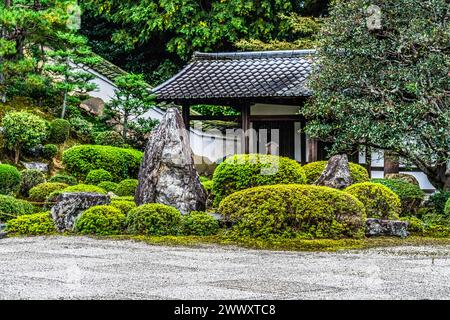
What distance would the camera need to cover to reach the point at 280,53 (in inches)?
861

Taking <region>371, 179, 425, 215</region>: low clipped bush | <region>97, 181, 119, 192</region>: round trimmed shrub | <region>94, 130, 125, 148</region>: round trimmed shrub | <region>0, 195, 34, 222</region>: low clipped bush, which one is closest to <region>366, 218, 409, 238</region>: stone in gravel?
<region>371, 179, 425, 215</region>: low clipped bush

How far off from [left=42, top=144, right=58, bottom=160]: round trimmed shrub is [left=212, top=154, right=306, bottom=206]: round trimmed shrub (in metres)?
7.62

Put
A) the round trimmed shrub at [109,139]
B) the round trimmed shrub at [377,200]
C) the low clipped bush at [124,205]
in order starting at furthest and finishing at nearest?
the round trimmed shrub at [109,139] → the low clipped bush at [124,205] → the round trimmed shrub at [377,200]

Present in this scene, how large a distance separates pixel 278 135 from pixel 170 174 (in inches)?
344

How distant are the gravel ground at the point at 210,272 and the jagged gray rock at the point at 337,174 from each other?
3.64 metres

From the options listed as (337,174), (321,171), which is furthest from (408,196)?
(321,171)

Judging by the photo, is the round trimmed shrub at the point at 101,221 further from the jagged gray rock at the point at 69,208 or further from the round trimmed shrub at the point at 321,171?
the round trimmed shrub at the point at 321,171

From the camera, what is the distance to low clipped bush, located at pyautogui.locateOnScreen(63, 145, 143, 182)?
1972 centimetres

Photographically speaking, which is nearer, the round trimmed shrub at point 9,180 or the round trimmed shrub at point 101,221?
the round trimmed shrub at point 101,221

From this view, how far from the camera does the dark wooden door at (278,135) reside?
21844 millimetres

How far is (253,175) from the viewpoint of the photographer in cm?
1430

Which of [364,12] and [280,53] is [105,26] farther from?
[364,12]

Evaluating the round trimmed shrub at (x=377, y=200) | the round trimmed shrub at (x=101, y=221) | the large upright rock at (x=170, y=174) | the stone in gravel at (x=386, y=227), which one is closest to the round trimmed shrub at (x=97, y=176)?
the large upright rock at (x=170, y=174)

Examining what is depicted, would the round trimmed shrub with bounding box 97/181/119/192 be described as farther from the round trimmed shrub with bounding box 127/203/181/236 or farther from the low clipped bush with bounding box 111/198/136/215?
the round trimmed shrub with bounding box 127/203/181/236
